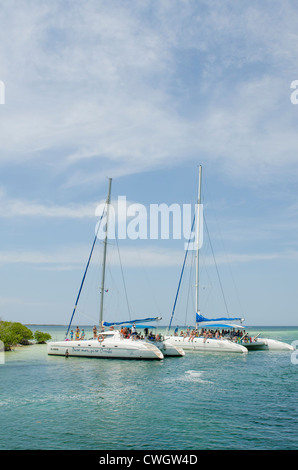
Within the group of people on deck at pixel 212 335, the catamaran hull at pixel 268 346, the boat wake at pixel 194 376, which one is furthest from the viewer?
the catamaran hull at pixel 268 346

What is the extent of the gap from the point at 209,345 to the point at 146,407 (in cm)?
2800

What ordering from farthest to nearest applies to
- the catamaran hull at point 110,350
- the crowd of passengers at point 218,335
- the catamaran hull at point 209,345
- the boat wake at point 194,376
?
the crowd of passengers at point 218,335, the catamaran hull at point 209,345, the catamaran hull at point 110,350, the boat wake at point 194,376

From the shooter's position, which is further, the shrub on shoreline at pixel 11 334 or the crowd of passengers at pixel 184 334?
the shrub on shoreline at pixel 11 334

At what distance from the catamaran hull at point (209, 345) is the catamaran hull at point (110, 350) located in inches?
274

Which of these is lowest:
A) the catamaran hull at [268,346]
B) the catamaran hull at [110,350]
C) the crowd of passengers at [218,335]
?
the catamaran hull at [268,346]

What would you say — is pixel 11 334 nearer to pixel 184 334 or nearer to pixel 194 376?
pixel 184 334

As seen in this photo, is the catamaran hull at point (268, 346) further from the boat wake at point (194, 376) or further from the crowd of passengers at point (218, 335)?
the boat wake at point (194, 376)

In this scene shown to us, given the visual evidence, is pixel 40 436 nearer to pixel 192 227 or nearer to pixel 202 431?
pixel 202 431

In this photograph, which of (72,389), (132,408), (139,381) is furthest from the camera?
(139,381)

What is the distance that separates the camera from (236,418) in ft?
61.8

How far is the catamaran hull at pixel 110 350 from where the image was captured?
38938 millimetres

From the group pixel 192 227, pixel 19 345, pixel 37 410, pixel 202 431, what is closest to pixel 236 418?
pixel 202 431

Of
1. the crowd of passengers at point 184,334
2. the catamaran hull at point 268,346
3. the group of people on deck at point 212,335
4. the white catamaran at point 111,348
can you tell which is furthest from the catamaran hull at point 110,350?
the catamaran hull at point 268,346

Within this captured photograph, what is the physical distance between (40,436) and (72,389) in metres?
9.55
